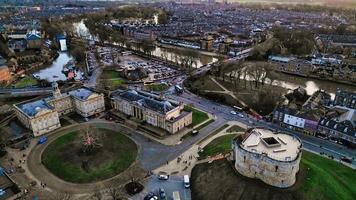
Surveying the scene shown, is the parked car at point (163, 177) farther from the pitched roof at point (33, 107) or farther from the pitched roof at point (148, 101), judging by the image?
the pitched roof at point (33, 107)

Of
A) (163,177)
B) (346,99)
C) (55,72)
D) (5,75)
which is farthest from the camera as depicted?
(55,72)

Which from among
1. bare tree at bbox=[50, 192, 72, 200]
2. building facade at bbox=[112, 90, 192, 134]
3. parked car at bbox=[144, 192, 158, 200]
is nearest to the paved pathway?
parked car at bbox=[144, 192, 158, 200]

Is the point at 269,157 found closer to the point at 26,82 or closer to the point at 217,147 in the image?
the point at 217,147

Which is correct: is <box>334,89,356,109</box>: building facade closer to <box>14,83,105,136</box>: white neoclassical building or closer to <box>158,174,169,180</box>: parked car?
<box>158,174,169,180</box>: parked car

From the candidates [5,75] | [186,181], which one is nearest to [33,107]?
[186,181]

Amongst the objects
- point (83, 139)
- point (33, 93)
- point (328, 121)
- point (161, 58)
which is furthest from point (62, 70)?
point (328, 121)

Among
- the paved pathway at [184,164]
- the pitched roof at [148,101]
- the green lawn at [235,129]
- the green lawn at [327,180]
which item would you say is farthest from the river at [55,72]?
the green lawn at [327,180]

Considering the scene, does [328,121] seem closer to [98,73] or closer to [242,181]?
[242,181]

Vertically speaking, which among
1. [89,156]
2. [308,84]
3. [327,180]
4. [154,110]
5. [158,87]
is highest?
[154,110]
